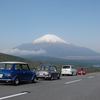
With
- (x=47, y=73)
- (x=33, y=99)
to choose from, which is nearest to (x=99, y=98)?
(x=33, y=99)

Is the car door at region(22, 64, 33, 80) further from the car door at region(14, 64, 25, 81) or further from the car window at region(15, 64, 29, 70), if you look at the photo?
the car door at region(14, 64, 25, 81)

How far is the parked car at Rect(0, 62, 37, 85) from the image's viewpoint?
14.8m

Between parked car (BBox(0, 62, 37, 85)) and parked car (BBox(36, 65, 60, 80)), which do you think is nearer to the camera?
parked car (BBox(0, 62, 37, 85))

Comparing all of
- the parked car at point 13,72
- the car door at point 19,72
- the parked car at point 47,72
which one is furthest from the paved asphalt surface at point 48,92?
the parked car at point 47,72

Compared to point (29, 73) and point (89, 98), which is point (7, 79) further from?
point (89, 98)

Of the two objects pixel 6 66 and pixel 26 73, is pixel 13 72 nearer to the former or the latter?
pixel 6 66

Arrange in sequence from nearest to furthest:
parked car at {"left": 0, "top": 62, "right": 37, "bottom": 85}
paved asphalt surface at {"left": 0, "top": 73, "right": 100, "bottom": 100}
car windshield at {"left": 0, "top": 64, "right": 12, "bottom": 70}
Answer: paved asphalt surface at {"left": 0, "top": 73, "right": 100, "bottom": 100}
parked car at {"left": 0, "top": 62, "right": 37, "bottom": 85}
car windshield at {"left": 0, "top": 64, "right": 12, "bottom": 70}

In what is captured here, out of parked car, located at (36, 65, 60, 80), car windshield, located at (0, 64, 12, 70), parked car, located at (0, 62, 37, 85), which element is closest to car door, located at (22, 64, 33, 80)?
parked car, located at (0, 62, 37, 85)

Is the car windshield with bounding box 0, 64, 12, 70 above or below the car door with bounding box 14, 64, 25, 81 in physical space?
above

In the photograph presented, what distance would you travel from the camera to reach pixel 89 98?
1039 centimetres

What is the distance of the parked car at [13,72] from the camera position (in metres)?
14.8

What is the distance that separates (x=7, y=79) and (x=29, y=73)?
270 centimetres

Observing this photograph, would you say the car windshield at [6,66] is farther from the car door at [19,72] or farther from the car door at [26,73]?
the car door at [26,73]

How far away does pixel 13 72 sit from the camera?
49.2 feet
